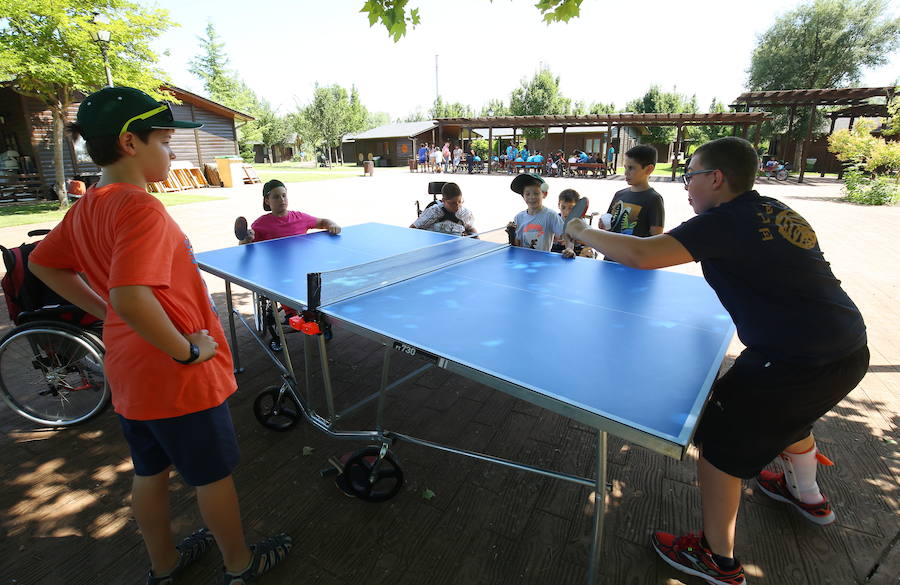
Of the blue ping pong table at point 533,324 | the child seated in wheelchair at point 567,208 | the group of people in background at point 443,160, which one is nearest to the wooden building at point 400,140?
the group of people in background at point 443,160

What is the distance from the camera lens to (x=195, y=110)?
21.0m

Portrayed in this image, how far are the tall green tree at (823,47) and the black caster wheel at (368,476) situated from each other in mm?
37763

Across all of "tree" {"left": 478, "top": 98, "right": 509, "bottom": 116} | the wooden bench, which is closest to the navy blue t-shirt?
the wooden bench

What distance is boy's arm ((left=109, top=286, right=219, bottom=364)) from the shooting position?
139cm

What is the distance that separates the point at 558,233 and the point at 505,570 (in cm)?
336

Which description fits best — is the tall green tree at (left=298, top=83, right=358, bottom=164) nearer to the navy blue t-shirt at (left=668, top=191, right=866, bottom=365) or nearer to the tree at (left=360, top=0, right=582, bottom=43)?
the tree at (left=360, top=0, right=582, bottom=43)

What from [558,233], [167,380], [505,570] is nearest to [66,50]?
[558,233]

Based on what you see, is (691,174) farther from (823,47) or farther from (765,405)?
(823,47)

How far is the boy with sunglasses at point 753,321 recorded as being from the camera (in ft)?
5.64

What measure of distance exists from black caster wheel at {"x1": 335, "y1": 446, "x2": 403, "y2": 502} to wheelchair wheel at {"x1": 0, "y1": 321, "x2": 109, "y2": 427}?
199cm

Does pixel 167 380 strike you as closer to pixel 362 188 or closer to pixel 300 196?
pixel 300 196

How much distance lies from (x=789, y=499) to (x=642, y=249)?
1.84 meters

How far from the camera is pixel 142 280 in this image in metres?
1.40

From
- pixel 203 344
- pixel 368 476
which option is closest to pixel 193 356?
pixel 203 344
